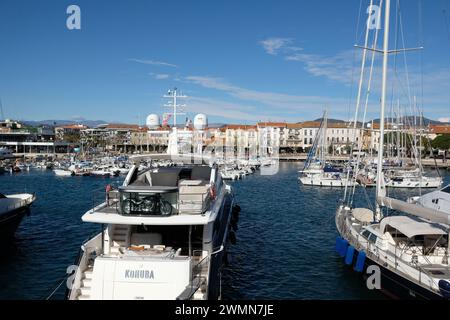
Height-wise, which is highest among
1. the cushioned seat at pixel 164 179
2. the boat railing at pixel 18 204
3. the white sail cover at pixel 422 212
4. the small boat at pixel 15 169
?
the cushioned seat at pixel 164 179

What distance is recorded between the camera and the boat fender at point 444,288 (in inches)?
535

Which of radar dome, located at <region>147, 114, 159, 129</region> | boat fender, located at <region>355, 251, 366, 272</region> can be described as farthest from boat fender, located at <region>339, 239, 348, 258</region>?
radar dome, located at <region>147, 114, 159, 129</region>

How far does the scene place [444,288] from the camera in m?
13.8

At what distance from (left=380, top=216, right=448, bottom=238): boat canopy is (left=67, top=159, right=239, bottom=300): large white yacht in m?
7.58

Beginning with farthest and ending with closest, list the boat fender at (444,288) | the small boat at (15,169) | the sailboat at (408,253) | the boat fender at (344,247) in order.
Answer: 1. the small boat at (15,169)
2. the boat fender at (344,247)
3. the sailboat at (408,253)
4. the boat fender at (444,288)

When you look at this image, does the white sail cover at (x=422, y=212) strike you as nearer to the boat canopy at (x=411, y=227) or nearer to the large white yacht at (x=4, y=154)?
the boat canopy at (x=411, y=227)

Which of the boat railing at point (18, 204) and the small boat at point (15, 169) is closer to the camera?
the boat railing at point (18, 204)

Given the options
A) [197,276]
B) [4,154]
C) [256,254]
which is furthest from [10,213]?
[4,154]

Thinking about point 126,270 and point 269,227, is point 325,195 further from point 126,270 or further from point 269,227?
point 126,270

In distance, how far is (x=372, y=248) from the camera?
19141 mm

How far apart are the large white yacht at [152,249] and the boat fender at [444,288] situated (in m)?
7.44

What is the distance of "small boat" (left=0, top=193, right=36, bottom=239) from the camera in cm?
2478

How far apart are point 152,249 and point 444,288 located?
971 centimetres

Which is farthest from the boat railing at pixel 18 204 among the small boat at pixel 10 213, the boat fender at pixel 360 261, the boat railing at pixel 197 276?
the boat fender at pixel 360 261
